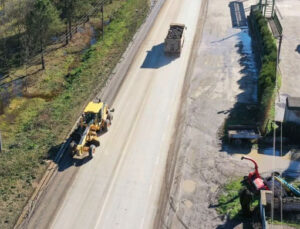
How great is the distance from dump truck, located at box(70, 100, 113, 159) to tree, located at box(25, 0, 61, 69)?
13.7 metres

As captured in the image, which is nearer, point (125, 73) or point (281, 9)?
point (125, 73)

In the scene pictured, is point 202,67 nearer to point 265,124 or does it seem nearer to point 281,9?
point 265,124

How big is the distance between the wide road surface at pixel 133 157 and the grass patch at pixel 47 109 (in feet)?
8.79

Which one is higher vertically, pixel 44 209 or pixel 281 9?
pixel 281 9

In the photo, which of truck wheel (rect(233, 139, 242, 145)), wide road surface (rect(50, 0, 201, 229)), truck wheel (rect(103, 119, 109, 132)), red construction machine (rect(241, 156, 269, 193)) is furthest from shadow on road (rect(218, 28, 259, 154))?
truck wheel (rect(103, 119, 109, 132))

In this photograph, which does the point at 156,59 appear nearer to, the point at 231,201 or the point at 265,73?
the point at 265,73

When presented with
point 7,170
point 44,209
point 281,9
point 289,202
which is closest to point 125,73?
point 7,170

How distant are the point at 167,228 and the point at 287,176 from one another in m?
8.48

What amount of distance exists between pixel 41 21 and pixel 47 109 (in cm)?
1052

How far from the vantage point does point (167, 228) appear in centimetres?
2222

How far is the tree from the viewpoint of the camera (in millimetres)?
39469

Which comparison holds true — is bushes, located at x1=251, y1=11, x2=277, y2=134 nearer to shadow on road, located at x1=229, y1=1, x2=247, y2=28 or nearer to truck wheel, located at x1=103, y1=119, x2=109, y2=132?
shadow on road, located at x1=229, y1=1, x2=247, y2=28

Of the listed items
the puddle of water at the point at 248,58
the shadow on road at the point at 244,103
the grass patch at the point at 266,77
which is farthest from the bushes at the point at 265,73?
the puddle of water at the point at 248,58

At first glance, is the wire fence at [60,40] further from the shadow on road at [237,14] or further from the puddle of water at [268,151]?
the puddle of water at [268,151]
